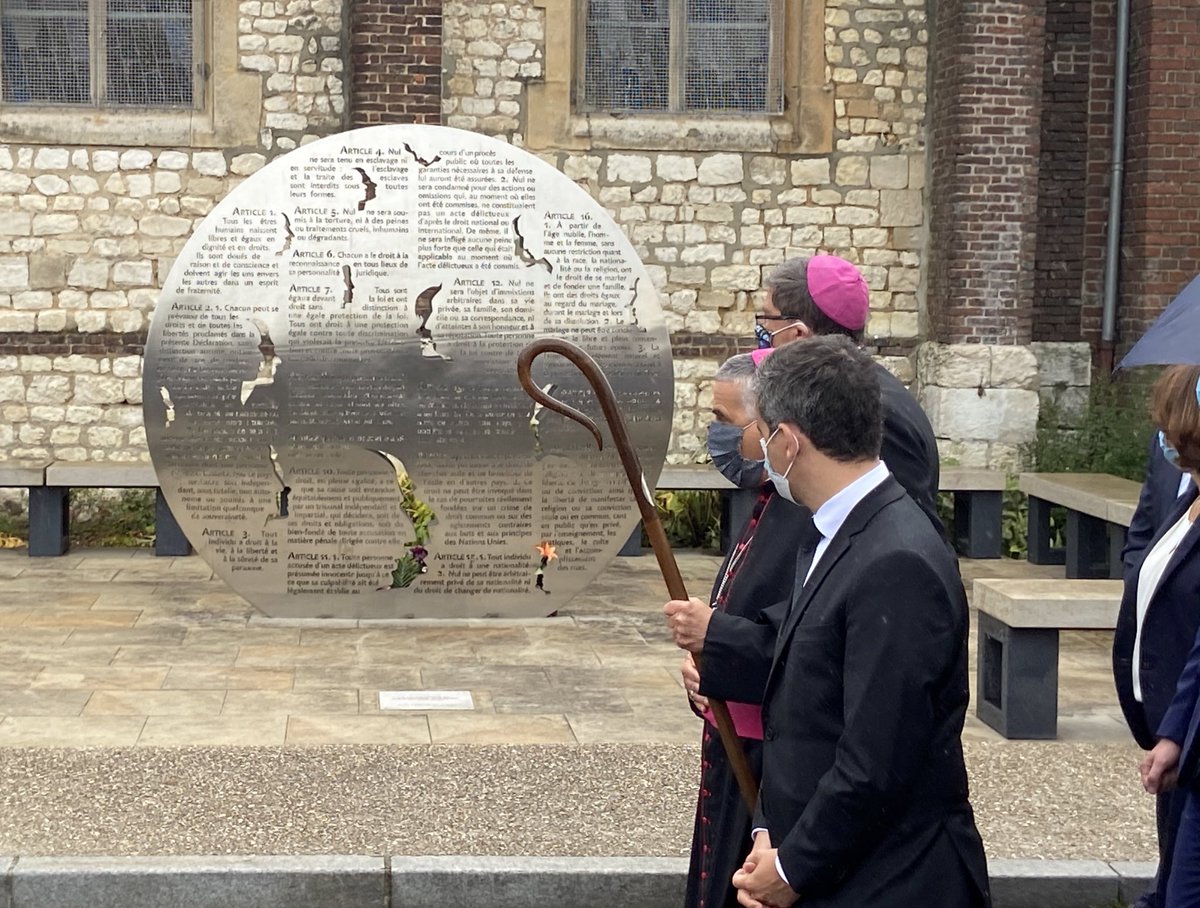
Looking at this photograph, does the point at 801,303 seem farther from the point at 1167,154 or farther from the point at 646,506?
the point at 1167,154

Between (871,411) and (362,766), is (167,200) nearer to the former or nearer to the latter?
(362,766)

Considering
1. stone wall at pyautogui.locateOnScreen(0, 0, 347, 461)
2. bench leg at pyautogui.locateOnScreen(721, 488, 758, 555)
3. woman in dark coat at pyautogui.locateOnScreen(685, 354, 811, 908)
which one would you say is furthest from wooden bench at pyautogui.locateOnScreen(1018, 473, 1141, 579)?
woman in dark coat at pyautogui.locateOnScreen(685, 354, 811, 908)

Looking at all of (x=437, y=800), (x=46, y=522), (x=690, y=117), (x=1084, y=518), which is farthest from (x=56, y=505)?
(x=1084, y=518)

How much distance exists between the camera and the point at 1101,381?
43.8 ft

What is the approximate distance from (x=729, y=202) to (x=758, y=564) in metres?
9.97

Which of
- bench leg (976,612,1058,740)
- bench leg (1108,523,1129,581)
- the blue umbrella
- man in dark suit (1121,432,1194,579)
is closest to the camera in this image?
the blue umbrella

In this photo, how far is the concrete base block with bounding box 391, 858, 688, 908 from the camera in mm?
4785

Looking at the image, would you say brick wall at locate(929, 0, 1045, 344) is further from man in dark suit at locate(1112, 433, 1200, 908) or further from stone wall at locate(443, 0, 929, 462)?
man in dark suit at locate(1112, 433, 1200, 908)

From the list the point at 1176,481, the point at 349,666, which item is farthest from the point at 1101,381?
the point at 1176,481

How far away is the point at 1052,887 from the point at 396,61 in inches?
342

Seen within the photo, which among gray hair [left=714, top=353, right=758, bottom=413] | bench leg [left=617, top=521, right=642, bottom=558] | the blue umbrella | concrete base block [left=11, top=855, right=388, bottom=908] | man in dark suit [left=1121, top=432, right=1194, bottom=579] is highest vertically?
the blue umbrella

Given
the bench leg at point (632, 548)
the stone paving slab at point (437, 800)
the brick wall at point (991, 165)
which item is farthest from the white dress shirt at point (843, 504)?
the brick wall at point (991, 165)

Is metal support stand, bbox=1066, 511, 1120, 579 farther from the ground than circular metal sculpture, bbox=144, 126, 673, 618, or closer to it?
closer to it

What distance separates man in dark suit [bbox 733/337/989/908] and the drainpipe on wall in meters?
10.9
